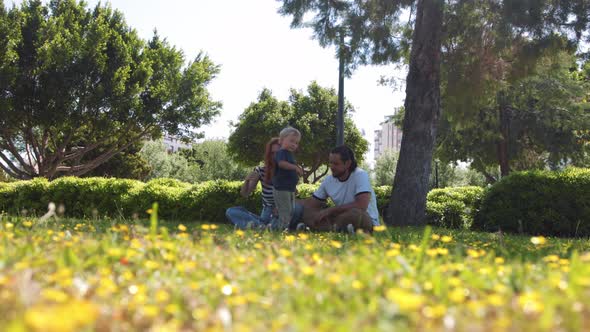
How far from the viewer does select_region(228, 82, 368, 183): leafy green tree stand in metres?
32.7

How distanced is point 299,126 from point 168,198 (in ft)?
68.3

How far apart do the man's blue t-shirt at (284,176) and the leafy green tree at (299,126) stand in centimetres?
2547

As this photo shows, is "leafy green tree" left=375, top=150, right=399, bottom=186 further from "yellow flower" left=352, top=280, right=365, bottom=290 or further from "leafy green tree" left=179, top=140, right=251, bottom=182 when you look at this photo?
"yellow flower" left=352, top=280, right=365, bottom=290

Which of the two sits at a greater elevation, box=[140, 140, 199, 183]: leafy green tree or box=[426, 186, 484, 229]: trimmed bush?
box=[140, 140, 199, 183]: leafy green tree

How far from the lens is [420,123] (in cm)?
1018

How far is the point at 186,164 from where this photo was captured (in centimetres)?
6231

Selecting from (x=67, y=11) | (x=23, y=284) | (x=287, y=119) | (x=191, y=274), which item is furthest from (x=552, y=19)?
(x=287, y=119)

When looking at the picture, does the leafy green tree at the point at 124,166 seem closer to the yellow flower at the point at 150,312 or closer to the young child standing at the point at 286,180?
the young child standing at the point at 286,180

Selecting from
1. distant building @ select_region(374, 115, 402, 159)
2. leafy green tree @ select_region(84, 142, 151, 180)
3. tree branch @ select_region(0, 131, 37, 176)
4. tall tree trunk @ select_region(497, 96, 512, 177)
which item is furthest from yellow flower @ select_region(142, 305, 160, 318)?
distant building @ select_region(374, 115, 402, 159)

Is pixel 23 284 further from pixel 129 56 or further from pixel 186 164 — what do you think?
pixel 186 164

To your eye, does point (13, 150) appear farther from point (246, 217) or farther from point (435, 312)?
point (435, 312)

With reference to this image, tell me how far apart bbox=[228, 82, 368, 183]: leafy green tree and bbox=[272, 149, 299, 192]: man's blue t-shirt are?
83.6 feet

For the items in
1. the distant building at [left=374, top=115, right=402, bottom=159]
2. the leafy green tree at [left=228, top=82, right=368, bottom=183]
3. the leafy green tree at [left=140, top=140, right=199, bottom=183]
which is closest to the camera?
the leafy green tree at [left=228, top=82, right=368, bottom=183]

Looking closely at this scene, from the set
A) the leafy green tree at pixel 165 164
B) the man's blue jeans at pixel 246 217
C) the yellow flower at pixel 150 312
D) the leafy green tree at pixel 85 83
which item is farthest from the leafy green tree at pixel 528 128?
the leafy green tree at pixel 165 164
